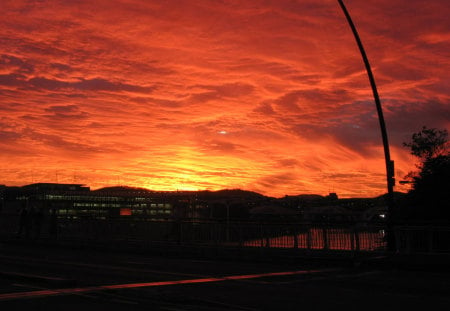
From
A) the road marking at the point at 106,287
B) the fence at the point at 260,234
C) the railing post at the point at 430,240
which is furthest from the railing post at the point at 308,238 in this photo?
the road marking at the point at 106,287

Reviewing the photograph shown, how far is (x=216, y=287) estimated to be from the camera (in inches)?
511

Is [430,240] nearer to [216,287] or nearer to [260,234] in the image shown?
[260,234]

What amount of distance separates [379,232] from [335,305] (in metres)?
13.5

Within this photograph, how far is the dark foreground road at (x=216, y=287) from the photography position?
1034 cm

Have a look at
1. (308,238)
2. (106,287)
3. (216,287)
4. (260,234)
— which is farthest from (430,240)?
(106,287)

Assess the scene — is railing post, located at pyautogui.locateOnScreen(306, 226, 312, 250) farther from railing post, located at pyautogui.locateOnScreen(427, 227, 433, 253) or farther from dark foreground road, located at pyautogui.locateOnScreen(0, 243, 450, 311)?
railing post, located at pyautogui.locateOnScreen(427, 227, 433, 253)

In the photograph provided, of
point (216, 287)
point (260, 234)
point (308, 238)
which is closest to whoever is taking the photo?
point (216, 287)

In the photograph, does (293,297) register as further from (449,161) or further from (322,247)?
(449,161)

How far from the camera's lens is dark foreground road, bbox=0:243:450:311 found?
10344 mm

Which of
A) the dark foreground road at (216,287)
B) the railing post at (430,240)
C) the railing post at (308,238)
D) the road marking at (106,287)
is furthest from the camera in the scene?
the railing post at (308,238)

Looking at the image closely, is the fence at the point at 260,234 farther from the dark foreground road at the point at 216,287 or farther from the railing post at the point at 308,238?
the dark foreground road at the point at 216,287

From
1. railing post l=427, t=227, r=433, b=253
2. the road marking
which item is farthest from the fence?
the road marking

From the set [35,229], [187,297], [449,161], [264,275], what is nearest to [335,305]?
[187,297]

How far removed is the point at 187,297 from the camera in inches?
439
